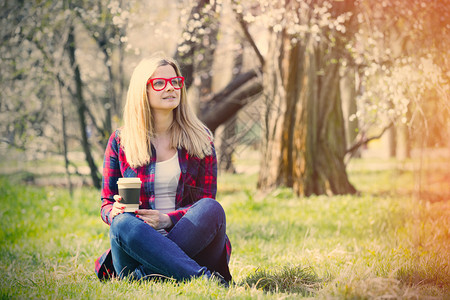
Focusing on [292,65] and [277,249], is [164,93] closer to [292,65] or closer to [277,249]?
[277,249]

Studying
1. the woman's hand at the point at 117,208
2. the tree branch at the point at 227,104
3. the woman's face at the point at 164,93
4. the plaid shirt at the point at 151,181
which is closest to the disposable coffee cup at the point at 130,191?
the woman's hand at the point at 117,208

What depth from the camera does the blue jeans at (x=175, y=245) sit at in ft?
9.81

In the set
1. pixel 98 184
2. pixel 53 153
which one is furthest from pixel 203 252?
pixel 53 153

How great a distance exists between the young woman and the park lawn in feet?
0.49

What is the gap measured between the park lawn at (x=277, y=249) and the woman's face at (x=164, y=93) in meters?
1.12

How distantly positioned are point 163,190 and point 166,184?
42mm

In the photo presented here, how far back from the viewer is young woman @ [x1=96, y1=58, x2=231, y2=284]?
3.02 m

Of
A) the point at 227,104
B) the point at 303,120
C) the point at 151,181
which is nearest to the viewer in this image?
the point at 151,181

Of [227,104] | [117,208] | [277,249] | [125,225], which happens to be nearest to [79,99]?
[227,104]

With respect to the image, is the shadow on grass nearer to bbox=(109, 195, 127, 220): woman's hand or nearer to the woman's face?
bbox=(109, 195, 127, 220): woman's hand

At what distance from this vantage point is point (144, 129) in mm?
3439

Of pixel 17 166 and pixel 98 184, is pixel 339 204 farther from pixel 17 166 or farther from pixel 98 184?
pixel 17 166

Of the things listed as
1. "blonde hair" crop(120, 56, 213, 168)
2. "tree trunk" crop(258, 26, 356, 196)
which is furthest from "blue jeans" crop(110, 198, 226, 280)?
"tree trunk" crop(258, 26, 356, 196)

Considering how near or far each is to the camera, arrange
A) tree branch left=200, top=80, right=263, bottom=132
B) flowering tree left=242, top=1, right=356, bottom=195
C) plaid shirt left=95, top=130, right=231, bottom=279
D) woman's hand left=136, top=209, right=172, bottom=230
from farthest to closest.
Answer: tree branch left=200, top=80, right=263, bottom=132 < flowering tree left=242, top=1, right=356, bottom=195 < plaid shirt left=95, top=130, right=231, bottom=279 < woman's hand left=136, top=209, right=172, bottom=230
